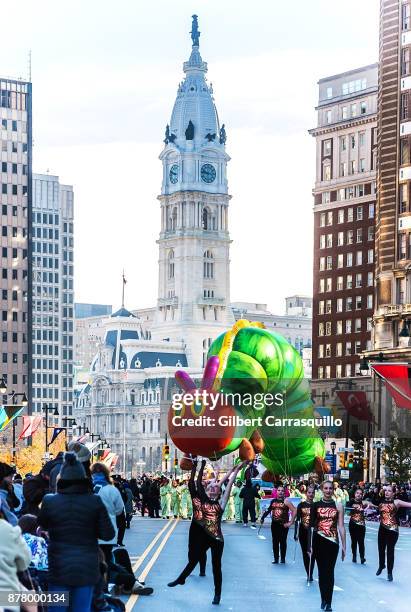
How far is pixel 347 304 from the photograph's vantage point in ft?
500

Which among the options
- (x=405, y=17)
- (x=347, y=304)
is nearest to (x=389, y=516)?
(x=405, y=17)

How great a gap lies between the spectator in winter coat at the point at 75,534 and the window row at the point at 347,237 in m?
136

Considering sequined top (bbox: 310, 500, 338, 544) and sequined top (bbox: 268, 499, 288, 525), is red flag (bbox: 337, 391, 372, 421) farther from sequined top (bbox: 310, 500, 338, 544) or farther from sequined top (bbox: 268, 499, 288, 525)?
sequined top (bbox: 310, 500, 338, 544)

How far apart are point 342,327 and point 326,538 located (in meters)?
130

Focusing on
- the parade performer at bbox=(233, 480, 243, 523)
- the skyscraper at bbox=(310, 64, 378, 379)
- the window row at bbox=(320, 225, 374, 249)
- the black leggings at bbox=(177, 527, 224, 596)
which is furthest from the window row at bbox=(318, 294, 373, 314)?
the black leggings at bbox=(177, 527, 224, 596)

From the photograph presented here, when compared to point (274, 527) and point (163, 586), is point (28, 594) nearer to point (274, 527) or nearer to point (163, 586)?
point (163, 586)

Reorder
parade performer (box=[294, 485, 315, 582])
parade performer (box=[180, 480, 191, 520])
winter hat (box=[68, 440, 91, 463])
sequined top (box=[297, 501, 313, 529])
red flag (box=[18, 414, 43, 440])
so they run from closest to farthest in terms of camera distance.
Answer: winter hat (box=[68, 440, 91, 463]), parade performer (box=[294, 485, 315, 582]), sequined top (box=[297, 501, 313, 529]), parade performer (box=[180, 480, 191, 520]), red flag (box=[18, 414, 43, 440])

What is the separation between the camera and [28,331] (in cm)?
17088

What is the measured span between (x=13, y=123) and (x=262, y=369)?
116 metres

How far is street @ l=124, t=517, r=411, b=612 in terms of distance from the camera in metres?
22.8

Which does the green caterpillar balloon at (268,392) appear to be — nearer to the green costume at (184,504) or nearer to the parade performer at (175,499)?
the green costume at (184,504)

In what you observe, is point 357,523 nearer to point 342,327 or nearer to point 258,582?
point 258,582

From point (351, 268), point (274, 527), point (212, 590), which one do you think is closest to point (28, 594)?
point (212, 590)

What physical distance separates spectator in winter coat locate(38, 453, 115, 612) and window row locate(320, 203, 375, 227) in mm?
136622
